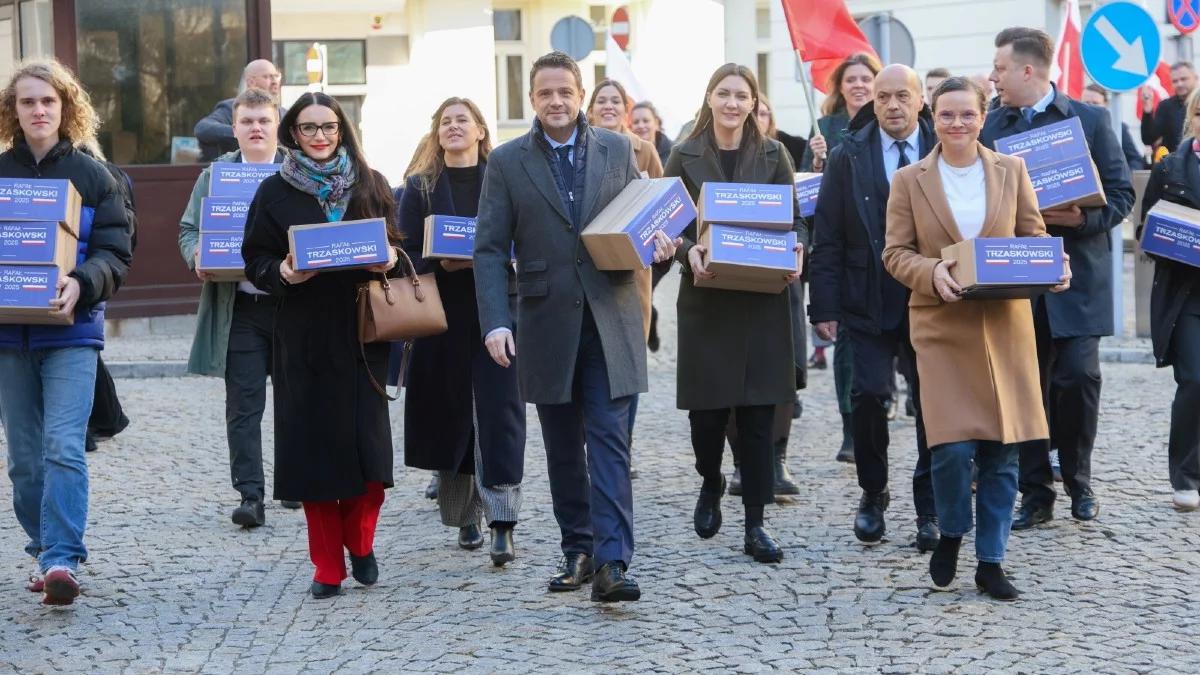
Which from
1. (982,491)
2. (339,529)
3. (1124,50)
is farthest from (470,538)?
(1124,50)

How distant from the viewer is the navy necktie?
7.40 meters

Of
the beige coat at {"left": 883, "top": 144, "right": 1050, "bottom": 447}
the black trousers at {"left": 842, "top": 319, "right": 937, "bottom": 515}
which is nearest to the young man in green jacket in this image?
the black trousers at {"left": 842, "top": 319, "right": 937, "bottom": 515}

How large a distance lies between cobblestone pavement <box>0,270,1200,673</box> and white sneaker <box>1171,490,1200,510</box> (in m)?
0.05

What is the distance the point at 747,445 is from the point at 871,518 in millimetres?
619

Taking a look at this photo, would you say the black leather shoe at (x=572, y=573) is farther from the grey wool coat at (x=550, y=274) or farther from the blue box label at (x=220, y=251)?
the blue box label at (x=220, y=251)

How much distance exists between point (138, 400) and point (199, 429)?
1716 mm

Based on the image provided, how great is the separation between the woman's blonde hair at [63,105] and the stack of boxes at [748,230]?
2450 millimetres

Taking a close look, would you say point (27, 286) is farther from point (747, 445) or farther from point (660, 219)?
point (747, 445)

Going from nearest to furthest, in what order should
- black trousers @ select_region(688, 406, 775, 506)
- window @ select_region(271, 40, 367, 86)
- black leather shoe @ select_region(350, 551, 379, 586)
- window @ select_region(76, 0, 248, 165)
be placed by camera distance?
black leather shoe @ select_region(350, 551, 379, 586) < black trousers @ select_region(688, 406, 775, 506) < window @ select_region(76, 0, 248, 165) < window @ select_region(271, 40, 367, 86)

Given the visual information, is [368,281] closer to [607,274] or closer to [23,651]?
[607,274]

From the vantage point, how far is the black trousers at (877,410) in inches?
320

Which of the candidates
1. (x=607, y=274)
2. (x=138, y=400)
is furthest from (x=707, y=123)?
(x=138, y=400)

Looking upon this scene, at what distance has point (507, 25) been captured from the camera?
36375 mm

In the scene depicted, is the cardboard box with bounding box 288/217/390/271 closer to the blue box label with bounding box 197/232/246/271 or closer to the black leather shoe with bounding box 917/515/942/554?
the blue box label with bounding box 197/232/246/271
